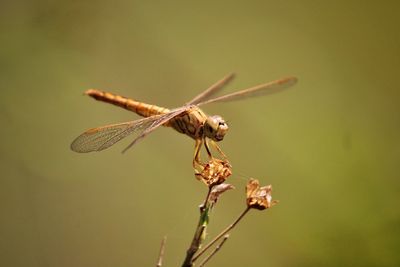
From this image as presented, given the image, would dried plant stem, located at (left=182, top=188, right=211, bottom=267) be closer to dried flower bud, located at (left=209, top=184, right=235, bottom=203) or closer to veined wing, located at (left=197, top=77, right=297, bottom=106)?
dried flower bud, located at (left=209, top=184, right=235, bottom=203)

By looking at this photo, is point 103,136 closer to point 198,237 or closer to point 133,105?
point 133,105

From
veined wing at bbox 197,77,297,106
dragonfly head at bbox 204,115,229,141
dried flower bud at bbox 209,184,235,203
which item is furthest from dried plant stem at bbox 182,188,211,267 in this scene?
veined wing at bbox 197,77,297,106

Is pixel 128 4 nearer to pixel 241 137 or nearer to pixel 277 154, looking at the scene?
pixel 241 137

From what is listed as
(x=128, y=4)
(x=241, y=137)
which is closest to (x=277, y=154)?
(x=241, y=137)

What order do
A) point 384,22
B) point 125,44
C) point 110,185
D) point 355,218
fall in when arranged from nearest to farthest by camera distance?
point 355,218, point 110,185, point 125,44, point 384,22

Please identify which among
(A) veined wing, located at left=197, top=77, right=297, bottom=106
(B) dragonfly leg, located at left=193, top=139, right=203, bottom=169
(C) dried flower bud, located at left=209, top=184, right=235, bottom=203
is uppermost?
(A) veined wing, located at left=197, top=77, right=297, bottom=106

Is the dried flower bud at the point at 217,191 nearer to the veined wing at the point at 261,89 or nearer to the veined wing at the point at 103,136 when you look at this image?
the veined wing at the point at 103,136

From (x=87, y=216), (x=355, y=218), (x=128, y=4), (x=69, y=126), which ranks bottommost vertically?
(x=355, y=218)
